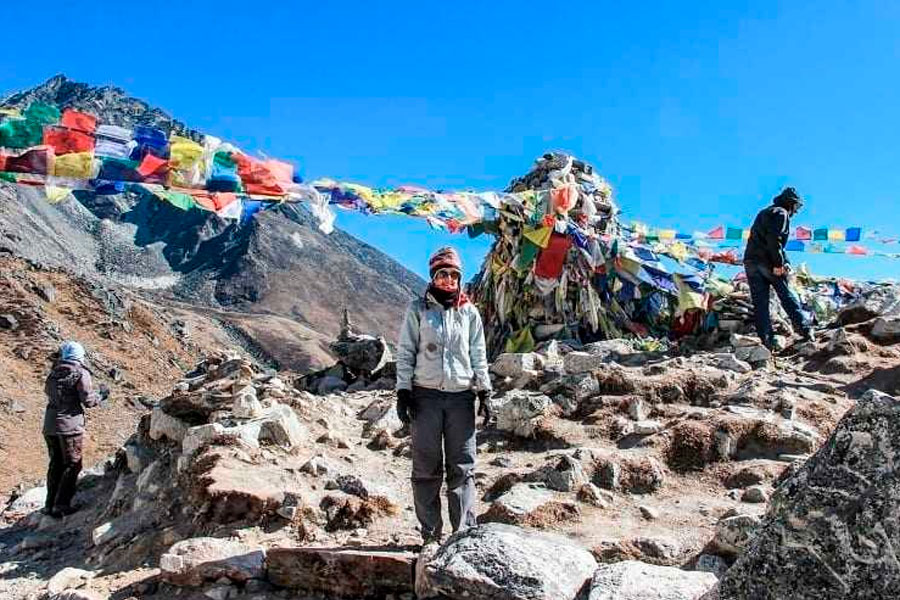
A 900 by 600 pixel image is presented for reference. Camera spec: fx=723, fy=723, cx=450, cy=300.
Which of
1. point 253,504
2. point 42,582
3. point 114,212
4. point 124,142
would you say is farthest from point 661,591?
point 114,212

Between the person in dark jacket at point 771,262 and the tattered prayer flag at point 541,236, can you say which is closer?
the person in dark jacket at point 771,262

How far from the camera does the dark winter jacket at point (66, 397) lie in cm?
715

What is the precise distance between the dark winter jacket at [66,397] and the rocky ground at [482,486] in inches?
24.4

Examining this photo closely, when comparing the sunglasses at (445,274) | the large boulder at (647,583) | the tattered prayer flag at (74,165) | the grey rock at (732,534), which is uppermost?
the tattered prayer flag at (74,165)

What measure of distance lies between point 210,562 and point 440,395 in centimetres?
155

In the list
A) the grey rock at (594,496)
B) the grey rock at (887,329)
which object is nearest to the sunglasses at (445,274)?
the grey rock at (594,496)

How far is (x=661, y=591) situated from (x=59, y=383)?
6.43m

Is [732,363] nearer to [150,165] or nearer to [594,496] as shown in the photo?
[594,496]

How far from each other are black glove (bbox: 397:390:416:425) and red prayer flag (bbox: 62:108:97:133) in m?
5.14

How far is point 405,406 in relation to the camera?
423 cm

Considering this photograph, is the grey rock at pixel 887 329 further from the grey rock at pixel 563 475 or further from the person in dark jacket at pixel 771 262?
the grey rock at pixel 563 475

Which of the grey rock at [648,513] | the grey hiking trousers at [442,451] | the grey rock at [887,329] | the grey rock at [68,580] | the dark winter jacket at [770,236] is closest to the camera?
the grey hiking trousers at [442,451]

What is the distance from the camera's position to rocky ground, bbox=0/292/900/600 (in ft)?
11.8

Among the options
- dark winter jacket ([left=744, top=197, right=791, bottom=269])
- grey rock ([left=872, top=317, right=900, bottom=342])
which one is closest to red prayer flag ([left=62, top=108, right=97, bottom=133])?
dark winter jacket ([left=744, top=197, right=791, bottom=269])
